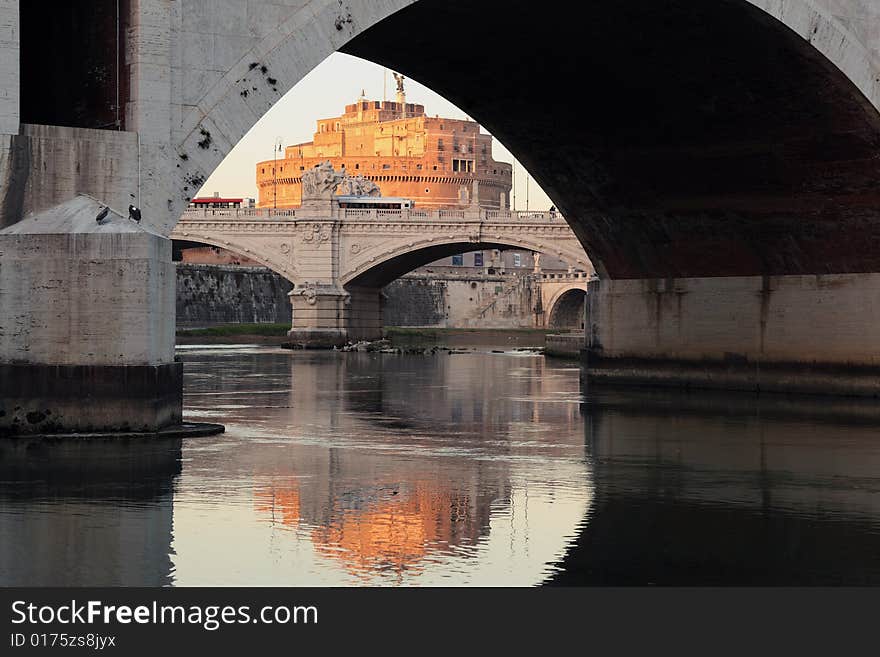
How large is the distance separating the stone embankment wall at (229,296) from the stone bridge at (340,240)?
2129 centimetres

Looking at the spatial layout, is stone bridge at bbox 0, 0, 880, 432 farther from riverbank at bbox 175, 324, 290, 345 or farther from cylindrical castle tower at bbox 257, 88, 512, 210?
cylindrical castle tower at bbox 257, 88, 512, 210

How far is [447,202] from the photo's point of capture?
154m

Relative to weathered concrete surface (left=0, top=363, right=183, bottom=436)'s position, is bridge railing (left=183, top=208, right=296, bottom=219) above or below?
above

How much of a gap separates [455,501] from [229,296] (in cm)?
9068

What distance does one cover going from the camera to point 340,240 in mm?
75438

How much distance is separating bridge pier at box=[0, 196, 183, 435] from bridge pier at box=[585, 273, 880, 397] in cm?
1689

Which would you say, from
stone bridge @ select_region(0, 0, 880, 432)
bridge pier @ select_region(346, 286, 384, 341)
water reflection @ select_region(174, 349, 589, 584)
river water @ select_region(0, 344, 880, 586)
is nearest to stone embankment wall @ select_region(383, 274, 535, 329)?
bridge pier @ select_region(346, 286, 384, 341)

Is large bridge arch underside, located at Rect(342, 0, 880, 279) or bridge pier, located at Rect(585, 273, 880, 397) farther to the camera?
bridge pier, located at Rect(585, 273, 880, 397)

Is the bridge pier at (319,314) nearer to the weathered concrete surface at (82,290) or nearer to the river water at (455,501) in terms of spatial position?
the river water at (455,501)

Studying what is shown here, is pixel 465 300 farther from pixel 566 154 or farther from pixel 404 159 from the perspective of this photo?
pixel 566 154

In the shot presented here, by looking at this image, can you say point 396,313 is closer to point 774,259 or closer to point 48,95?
point 774,259

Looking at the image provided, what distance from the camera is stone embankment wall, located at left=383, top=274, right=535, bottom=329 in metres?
117

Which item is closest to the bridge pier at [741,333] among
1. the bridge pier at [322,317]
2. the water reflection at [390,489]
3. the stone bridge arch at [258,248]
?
the water reflection at [390,489]

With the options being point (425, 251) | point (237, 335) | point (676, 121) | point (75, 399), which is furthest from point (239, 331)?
point (75, 399)
